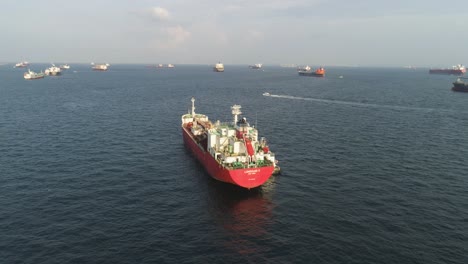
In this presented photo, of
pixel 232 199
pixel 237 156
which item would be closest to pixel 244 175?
pixel 232 199

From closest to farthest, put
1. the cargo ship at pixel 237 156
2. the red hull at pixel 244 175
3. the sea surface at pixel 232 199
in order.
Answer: the sea surface at pixel 232 199 < the red hull at pixel 244 175 < the cargo ship at pixel 237 156

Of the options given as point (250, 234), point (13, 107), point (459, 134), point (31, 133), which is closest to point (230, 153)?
point (250, 234)

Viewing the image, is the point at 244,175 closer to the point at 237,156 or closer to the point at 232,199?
the point at 232,199

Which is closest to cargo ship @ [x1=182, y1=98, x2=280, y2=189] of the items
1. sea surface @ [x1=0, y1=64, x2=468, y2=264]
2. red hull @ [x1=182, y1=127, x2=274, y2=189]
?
red hull @ [x1=182, y1=127, x2=274, y2=189]

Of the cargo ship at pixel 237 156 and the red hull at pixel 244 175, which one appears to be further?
the cargo ship at pixel 237 156

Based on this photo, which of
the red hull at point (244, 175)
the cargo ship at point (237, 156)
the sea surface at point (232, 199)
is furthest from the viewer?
the cargo ship at point (237, 156)

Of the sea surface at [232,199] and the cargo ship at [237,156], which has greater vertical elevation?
the cargo ship at [237,156]

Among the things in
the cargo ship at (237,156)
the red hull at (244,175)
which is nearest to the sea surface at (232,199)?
the red hull at (244,175)

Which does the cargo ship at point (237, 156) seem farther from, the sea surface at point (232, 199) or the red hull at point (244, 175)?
the sea surface at point (232, 199)

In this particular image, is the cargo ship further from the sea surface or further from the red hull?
the sea surface
